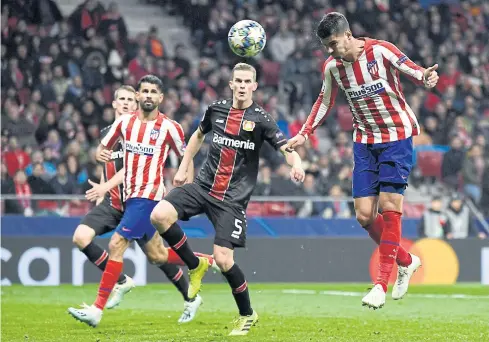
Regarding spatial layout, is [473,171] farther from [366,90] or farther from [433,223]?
[366,90]

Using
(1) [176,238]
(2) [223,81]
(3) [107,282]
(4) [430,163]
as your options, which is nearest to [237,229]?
(1) [176,238]

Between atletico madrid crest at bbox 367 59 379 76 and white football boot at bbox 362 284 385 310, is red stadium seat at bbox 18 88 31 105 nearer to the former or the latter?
atletico madrid crest at bbox 367 59 379 76

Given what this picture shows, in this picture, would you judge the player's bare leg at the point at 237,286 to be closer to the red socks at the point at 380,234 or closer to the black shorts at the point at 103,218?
the red socks at the point at 380,234

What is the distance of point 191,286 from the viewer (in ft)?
31.9

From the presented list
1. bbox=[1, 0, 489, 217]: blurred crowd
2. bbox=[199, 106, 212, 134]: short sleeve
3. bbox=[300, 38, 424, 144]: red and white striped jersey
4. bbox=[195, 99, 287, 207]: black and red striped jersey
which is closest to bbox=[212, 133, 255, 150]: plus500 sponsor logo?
bbox=[195, 99, 287, 207]: black and red striped jersey

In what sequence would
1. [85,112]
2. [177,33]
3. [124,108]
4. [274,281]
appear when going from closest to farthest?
1. [124,108]
2. [274,281]
3. [85,112]
4. [177,33]

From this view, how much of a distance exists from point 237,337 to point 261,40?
294 centimetres

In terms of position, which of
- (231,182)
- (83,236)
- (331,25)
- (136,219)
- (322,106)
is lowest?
(83,236)

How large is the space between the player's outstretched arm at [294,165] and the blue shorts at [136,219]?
1.66 m

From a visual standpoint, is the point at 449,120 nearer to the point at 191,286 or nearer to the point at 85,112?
the point at 85,112

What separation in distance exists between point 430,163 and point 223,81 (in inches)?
165

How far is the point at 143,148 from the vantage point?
1019 centimetres

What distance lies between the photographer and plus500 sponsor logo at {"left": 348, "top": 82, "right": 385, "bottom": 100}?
871 centimetres

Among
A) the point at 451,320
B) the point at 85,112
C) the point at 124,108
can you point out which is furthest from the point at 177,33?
the point at 451,320
